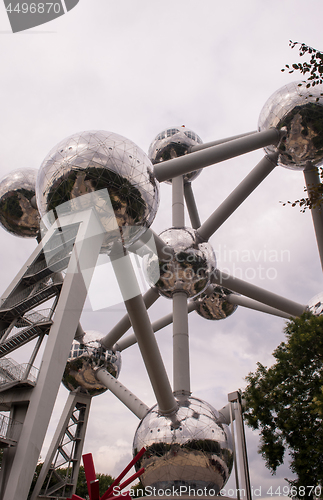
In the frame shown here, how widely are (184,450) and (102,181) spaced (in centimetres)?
635

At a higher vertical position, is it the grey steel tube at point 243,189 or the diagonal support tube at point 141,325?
the grey steel tube at point 243,189

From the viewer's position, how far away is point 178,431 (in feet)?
30.3

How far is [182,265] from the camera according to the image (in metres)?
11.7

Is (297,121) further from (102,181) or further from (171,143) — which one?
(102,181)

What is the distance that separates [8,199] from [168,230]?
18.5 ft

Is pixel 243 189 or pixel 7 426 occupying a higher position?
pixel 243 189

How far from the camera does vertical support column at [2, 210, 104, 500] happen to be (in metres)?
5.77

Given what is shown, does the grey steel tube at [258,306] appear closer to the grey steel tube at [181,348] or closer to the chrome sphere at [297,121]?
the grey steel tube at [181,348]

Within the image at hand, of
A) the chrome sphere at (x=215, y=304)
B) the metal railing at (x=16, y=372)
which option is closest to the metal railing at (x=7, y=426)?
the metal railing at (x=16, y=372)

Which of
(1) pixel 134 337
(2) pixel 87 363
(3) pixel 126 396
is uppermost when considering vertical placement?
(1) pixel 134 337

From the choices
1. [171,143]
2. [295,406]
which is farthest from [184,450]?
[171,143]

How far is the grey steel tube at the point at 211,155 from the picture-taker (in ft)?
27.5

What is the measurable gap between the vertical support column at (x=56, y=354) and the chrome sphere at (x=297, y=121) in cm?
664

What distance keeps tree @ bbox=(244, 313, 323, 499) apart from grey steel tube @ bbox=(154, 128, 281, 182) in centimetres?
540
